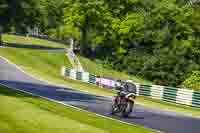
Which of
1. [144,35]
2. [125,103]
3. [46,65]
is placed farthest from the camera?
[144,35]

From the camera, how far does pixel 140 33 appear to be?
313 ft

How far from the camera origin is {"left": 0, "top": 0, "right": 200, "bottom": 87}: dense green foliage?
293 feet

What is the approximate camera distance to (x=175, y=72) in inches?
3472

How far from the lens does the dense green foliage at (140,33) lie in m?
89.2

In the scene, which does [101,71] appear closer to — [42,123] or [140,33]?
[140,33]

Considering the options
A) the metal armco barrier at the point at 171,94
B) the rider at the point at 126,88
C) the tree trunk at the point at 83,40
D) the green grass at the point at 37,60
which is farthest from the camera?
the tree trunk at the point at 83,40

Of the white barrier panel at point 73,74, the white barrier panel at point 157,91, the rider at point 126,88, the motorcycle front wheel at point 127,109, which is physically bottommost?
the white barrier panel at point 73,74

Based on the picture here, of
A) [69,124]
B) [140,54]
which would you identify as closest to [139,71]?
[140,54]

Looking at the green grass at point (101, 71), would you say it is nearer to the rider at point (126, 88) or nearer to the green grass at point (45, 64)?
the green grass at point (45, 64)

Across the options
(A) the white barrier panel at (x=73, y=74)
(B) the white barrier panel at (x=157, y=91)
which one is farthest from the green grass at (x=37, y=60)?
(B) the white barrier panel at (x=157, y=91)

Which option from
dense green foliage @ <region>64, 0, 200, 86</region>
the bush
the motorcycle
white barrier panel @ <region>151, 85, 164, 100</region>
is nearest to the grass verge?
white barrier panel @ <region>151, 85, 164, 100</region>

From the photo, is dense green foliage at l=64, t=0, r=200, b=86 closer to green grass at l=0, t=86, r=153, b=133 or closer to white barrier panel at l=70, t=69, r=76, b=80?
white barrier panel at l=70, t=69, r=76, b=80

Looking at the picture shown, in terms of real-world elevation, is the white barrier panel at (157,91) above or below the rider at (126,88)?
below

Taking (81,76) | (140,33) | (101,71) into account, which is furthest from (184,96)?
(140,33)
